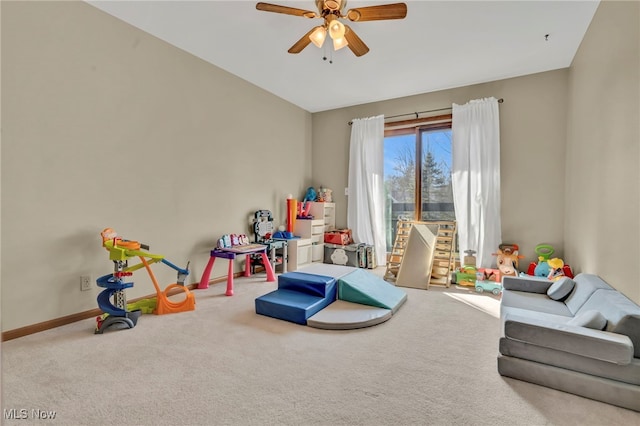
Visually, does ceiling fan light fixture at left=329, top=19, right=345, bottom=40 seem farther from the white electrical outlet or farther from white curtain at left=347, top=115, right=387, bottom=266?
the white electrical outlet

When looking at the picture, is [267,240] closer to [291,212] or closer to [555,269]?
[291,212]

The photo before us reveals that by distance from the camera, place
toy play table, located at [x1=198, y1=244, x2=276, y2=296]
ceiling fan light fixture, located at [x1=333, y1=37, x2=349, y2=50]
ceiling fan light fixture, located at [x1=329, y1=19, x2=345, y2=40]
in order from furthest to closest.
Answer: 1. toy play table, located at [x1=198, y1=244, x2=276, y2=296]
2. ceiling fan light fixture, located at [x1=333, y1=37, x2=349, y2=50]
3. ceiling fan light fixture, located at [x1=329, y1=19, x2=345, y2=40]

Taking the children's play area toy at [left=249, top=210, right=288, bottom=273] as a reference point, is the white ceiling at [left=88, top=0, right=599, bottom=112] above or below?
above

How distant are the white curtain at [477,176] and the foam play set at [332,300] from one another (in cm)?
175

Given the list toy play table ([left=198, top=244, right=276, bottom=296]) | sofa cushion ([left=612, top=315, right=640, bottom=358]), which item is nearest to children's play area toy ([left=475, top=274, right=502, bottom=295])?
sofa cushion ([left=612, top=315, right=640, bottom=358])

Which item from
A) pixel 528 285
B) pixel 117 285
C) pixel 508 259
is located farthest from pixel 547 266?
pixel 117 285

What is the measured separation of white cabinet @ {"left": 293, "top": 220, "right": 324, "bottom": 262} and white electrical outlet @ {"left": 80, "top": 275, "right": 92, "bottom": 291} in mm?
2902

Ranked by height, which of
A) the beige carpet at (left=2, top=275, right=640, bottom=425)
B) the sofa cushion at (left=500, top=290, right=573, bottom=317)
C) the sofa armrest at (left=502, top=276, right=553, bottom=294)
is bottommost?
the beige carpet at (left=2, top=275, right=640, bottom=425)

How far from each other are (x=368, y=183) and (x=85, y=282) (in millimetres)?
4022

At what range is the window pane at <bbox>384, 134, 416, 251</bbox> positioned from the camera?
520cm

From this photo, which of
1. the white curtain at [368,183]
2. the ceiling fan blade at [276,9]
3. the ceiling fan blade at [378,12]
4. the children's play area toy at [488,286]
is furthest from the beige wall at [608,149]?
the white curtain at [368,183]

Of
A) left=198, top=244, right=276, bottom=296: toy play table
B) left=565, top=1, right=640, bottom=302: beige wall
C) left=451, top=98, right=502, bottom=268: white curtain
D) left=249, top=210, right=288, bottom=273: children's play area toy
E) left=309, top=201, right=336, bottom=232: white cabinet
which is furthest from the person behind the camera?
left=309, top=201, right=336, bottom=232: white cabinet

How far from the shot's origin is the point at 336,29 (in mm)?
2697

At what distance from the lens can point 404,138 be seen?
5.28 meters
